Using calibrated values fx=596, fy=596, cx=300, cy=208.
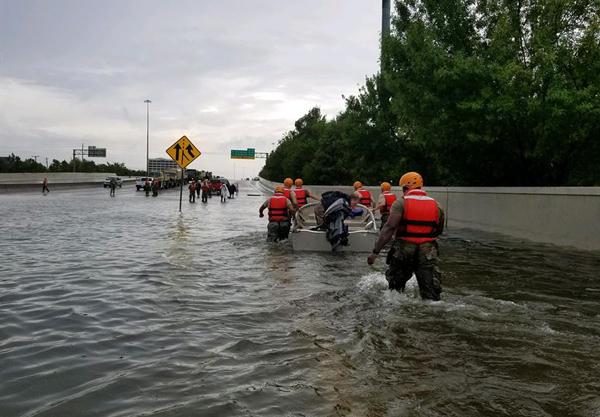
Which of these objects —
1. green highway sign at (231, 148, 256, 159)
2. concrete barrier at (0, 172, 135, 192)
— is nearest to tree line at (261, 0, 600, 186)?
concrete barrier at (0, 172, 135, 192)

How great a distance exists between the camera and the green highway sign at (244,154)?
121 meters

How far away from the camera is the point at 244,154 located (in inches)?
4798

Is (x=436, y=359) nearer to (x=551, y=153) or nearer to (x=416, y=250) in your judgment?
(x=416, y=250)

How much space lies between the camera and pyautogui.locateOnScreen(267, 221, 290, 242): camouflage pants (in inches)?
596

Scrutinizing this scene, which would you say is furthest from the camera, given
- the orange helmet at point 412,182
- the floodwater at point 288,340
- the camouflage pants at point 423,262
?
the orange helmet at point 412,182

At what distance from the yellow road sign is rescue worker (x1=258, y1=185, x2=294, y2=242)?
45.8ft

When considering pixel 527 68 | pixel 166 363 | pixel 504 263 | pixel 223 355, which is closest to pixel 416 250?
pixel 223 355

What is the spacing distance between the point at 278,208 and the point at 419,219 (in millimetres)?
7563

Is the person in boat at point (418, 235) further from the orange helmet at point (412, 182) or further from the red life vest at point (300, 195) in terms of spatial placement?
the red life vest at point (300, 195)

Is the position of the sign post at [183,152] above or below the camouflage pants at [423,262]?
above

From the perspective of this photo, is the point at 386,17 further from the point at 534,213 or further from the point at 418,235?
the point at 418,235

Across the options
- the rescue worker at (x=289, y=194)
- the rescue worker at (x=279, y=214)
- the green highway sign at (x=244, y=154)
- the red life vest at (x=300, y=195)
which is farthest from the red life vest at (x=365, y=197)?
the green highway sign at (x=244, y=154)

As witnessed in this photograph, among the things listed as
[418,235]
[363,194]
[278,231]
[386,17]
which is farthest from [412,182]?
[386,17]

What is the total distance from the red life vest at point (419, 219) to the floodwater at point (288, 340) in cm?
88
